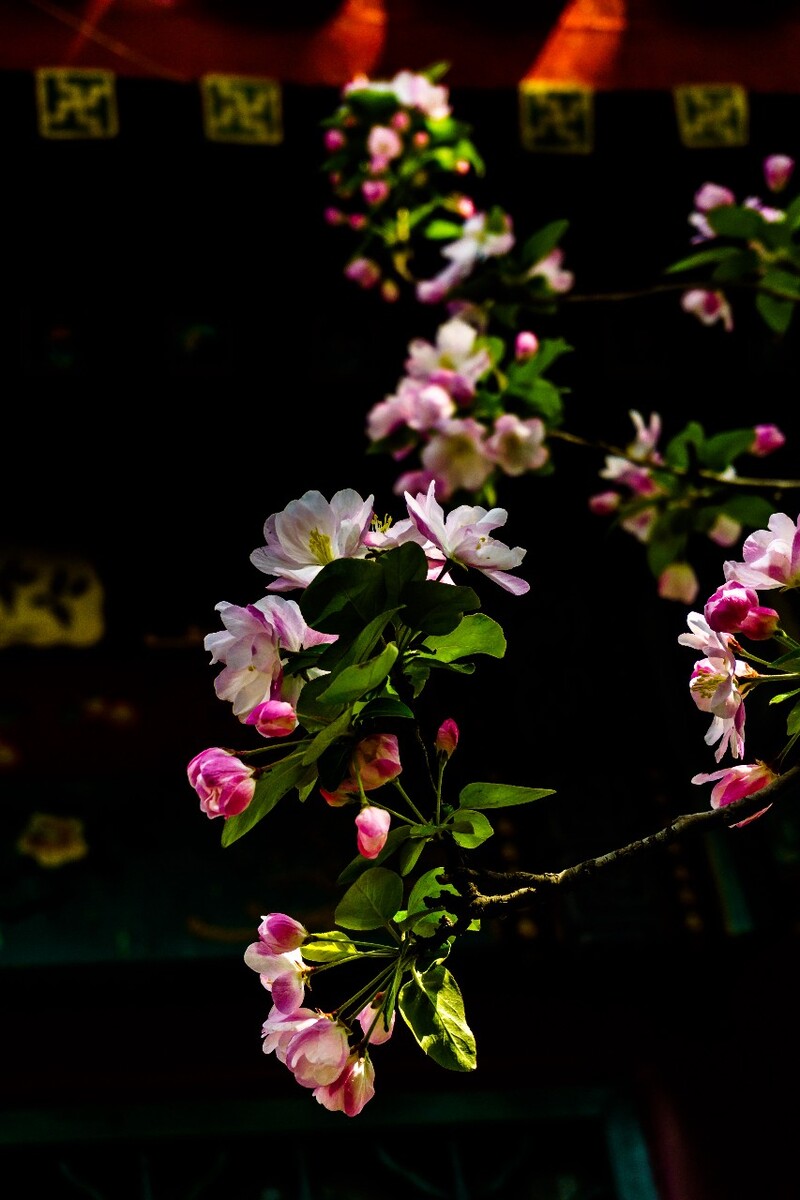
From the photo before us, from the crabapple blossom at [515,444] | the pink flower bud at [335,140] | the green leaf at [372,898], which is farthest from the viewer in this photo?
the pink flower bud at [335,140]

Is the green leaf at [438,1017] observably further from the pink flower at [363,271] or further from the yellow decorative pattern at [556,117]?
the yellow decorative pattern at [556,117]

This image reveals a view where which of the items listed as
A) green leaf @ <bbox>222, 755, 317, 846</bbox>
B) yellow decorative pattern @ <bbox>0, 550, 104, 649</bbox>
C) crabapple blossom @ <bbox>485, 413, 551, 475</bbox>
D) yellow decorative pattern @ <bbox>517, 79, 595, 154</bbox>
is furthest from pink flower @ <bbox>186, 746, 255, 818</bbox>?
yellow decorative pattern @ <bbox>0, 550, 104, 649</bbox>

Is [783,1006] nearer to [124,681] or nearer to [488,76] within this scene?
[124,681]

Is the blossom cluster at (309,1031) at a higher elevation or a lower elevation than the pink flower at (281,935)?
lower

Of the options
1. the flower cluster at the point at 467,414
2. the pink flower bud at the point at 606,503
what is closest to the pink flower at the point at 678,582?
the pink flower bud at the point at 606,503

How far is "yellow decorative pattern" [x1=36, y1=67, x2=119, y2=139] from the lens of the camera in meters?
3.57

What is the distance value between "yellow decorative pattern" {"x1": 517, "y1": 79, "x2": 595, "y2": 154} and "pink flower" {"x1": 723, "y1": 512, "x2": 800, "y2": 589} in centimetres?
257

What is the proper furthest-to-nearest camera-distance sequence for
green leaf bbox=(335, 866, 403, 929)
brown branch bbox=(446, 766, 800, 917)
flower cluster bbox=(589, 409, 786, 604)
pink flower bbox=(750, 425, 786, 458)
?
pink flower bbox=(750, 425, 786, 458) → flower cluster bbox=(589, 409, 786, 604) → green leaf bbox=(335, 866, 403, 929) → brown branch bbox=(446, 766, 800, 917)

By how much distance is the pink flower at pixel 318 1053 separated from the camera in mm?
1360

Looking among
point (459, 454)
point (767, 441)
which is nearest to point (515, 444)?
point (459, 454)

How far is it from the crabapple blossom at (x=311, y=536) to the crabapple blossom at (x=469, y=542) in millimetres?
67

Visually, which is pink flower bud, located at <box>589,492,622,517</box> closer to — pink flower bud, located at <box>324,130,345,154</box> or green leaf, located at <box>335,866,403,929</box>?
pink flower bud, located at <box>324,130,345,154</box>

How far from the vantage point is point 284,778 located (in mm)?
1377

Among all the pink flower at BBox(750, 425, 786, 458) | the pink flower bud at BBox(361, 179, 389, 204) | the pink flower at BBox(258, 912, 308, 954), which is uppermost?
the pink flower bud at BBox(361, 179, 389, 204)
